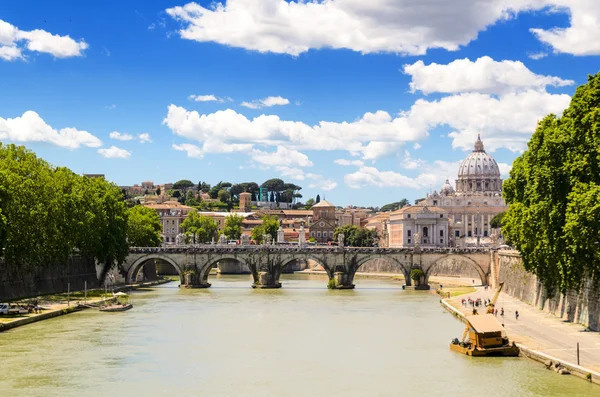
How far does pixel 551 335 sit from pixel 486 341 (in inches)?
197

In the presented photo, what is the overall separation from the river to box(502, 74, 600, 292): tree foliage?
20.9 ft

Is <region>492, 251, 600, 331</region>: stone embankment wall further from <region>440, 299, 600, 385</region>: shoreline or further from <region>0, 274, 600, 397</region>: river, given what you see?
<region>0, 274, 600, 397</region>: river

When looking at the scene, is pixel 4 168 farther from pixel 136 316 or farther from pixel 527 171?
pixel 527 171

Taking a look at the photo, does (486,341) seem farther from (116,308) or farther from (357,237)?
(357,237)

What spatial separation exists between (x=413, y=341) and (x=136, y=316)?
2053 cm

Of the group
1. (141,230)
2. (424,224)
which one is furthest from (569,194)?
(424,224)

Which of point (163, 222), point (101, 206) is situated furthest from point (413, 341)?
point (163, 222)

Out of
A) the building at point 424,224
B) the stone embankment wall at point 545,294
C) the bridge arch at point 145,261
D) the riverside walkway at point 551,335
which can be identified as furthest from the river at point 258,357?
the building at point 424,224

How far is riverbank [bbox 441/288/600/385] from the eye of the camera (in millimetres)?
36875

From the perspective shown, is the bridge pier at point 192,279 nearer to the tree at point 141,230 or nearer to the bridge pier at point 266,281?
the bridge pier at point 266,281

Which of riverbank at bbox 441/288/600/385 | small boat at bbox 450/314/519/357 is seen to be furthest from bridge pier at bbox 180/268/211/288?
small boat at bbox 450/314/519/357

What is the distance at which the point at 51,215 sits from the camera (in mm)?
67500

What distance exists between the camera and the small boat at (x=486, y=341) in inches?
1676

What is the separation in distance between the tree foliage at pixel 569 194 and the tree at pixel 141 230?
2312 inches
